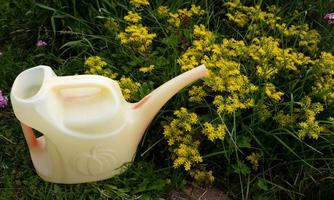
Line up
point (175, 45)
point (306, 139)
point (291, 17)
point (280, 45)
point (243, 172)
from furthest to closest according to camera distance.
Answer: point (291, 17) < point (280, 45) < point (175, 45) < point (306, 139) < point (243, 172)

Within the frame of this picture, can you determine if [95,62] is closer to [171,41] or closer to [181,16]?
[171,41]

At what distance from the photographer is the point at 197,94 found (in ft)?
6.71

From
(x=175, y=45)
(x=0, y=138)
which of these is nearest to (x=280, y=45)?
(x=175, y=45)

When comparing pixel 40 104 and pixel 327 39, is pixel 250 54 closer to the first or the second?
pixel 327 39

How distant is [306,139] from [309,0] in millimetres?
924

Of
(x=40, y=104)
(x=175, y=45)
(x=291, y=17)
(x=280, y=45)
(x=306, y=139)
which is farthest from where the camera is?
(x=291, y=17)

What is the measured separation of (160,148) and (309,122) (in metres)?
0.60

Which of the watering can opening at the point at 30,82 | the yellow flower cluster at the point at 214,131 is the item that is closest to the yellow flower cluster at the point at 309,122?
the yellow flower cluster at the point at 214,131

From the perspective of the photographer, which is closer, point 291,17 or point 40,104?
point 40,104

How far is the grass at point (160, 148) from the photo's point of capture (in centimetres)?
196

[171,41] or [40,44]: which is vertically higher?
[171,41]

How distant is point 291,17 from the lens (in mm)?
2625

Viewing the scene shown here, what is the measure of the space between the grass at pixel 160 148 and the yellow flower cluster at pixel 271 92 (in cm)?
6

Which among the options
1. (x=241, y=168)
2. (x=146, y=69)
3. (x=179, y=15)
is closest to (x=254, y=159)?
(x=241, y=168)
